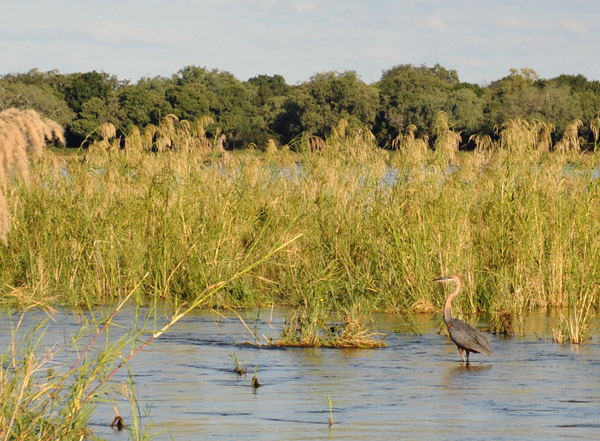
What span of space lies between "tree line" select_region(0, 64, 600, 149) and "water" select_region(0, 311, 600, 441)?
42718 mm

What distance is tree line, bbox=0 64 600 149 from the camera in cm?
6031

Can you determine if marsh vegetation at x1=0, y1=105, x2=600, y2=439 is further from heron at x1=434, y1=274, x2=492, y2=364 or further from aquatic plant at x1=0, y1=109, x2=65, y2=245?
aquatic plant at x1=0, y1=109, x2=65, y2=245

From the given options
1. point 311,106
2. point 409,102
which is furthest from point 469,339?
point 311,106

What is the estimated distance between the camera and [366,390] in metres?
7.90

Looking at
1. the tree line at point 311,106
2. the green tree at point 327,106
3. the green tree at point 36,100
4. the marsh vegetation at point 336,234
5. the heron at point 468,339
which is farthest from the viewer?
the green tree at point 327,106

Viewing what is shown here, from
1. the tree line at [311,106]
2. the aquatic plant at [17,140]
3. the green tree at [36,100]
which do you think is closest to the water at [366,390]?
the aquatic plant at [17,140]

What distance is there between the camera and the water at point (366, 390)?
6.64 m

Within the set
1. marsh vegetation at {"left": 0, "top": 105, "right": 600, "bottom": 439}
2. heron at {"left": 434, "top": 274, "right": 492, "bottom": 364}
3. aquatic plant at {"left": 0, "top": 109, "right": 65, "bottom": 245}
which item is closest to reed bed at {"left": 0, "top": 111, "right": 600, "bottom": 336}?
marsh vegetation at {"left": 0, "top": 105, "right": 600, "bottom": 439}

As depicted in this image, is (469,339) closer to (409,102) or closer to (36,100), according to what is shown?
(409,102)

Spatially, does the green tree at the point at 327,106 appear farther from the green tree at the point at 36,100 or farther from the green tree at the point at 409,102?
the green tree at the point at 36,100

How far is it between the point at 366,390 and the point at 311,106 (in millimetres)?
60772

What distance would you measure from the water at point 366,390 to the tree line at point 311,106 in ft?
140

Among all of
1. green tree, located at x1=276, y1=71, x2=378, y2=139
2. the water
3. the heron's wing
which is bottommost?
the water

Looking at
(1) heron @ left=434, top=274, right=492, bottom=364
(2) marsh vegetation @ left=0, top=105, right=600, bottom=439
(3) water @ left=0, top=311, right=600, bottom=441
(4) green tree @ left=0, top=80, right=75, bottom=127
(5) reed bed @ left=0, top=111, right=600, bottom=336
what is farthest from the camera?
(4) green tree @ left=0, top=80, right=75, bottom=127
